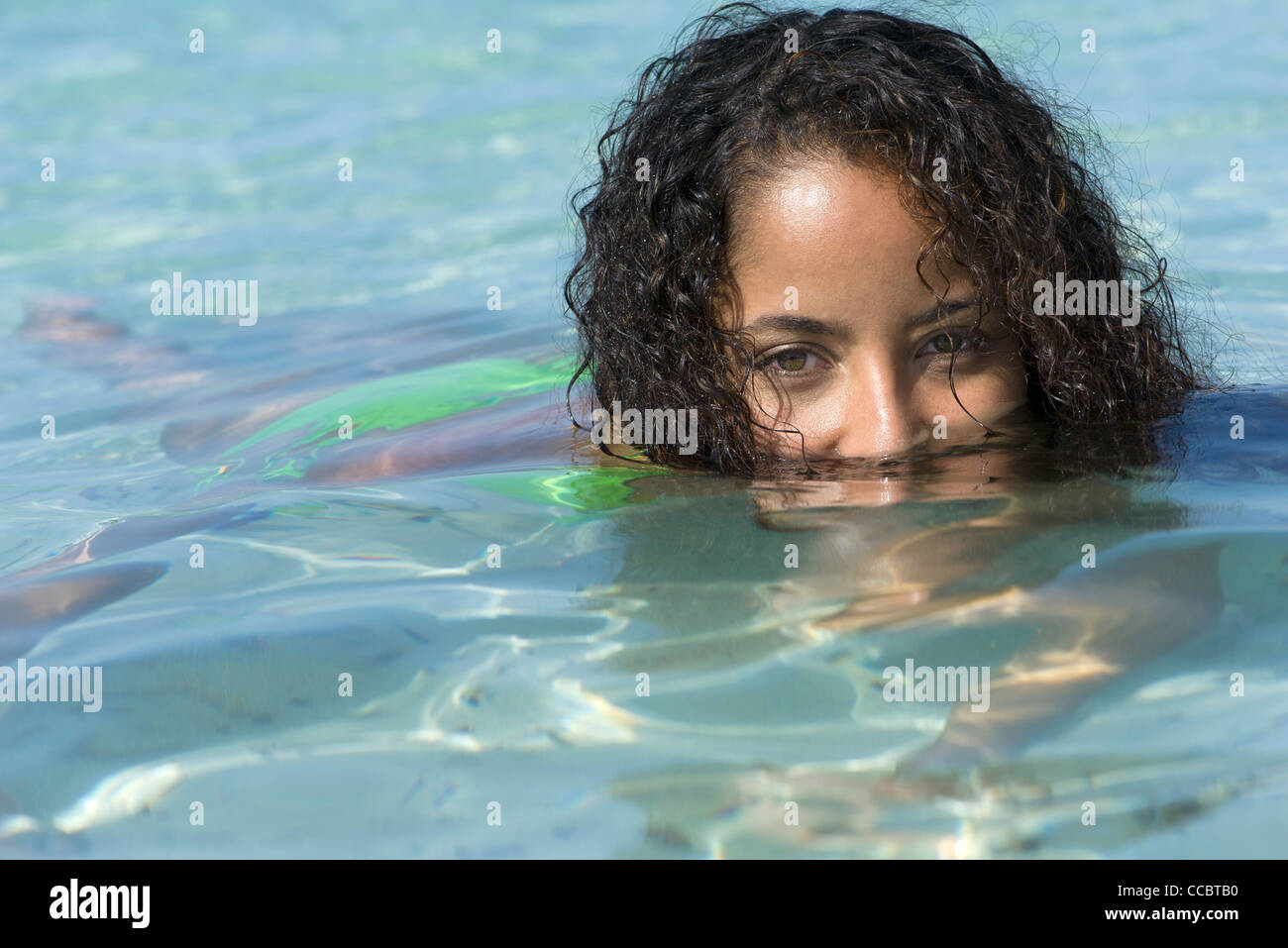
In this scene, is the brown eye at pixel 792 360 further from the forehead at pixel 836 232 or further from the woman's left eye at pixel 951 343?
the woman's left eye at pixel 951 343

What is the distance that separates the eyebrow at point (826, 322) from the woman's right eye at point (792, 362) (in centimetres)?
6

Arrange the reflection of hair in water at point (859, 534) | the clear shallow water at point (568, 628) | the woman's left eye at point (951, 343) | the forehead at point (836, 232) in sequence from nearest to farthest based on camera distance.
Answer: the clear shallow water at point (568, 628)
the reflection of hair in water at point (859, 534)
the forehead at point (836, 232)
the woman's left eye at point (951, 343)

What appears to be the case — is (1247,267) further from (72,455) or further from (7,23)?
(7,23)

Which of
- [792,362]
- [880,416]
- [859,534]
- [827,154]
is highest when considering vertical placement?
[827,154]

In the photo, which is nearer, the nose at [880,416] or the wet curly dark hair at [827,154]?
the nose at [880,416]

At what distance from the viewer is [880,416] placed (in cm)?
287

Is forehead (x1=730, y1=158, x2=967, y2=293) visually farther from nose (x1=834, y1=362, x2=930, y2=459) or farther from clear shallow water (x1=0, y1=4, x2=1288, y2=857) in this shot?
clear shallow water (x1=0, y1=4, x2=1288, y2=857)

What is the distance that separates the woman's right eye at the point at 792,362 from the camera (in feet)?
9.71

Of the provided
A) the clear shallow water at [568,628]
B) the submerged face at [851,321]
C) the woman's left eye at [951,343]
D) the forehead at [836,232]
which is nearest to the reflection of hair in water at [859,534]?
the clear shallow water at [568,628]

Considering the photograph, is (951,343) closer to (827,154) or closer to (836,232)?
(836,232)

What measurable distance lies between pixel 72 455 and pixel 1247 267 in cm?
511

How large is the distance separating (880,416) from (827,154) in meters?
0.62

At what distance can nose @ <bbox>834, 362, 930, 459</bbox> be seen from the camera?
9.41 feet

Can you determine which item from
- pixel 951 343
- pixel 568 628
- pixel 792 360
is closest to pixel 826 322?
pixel 792 360
